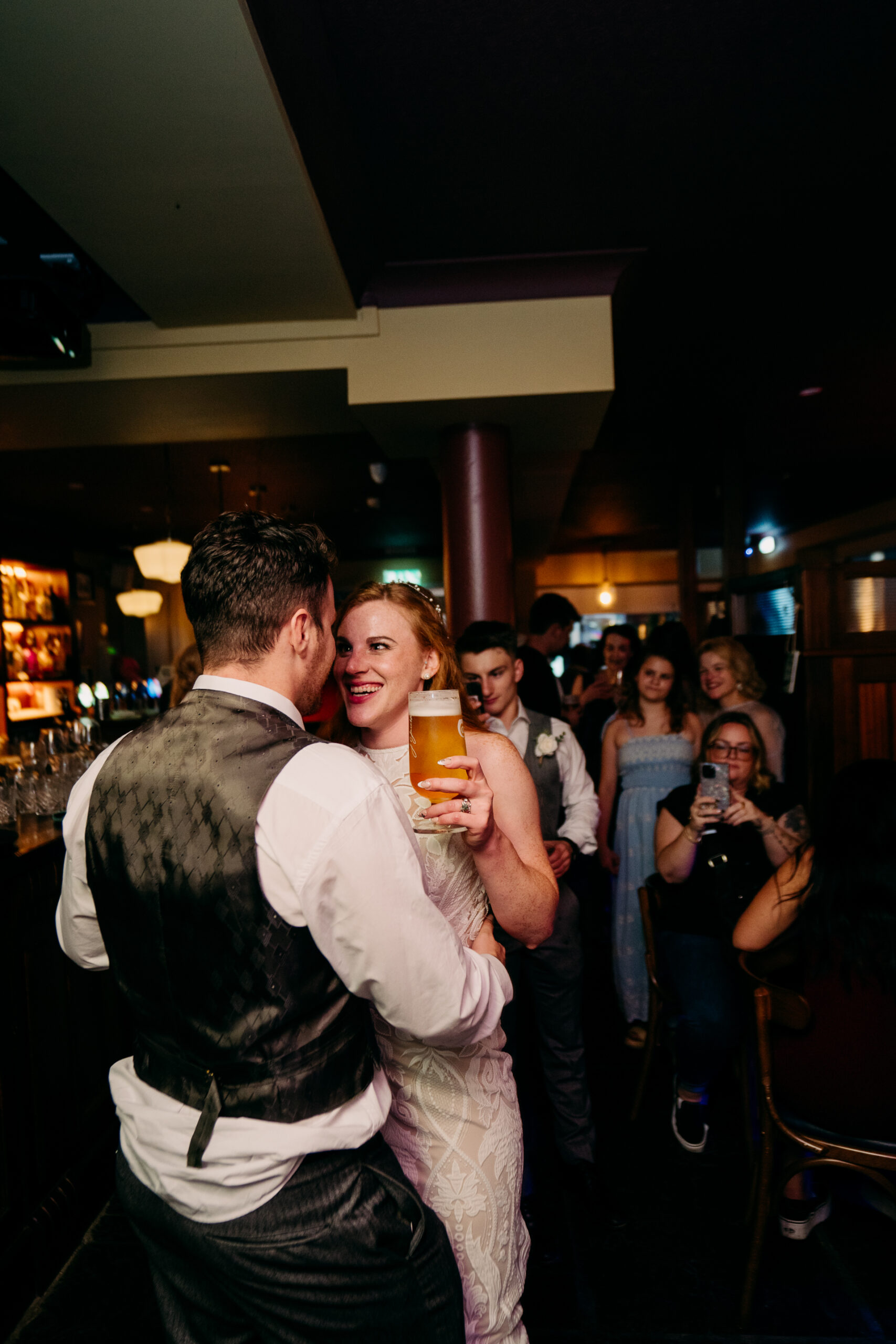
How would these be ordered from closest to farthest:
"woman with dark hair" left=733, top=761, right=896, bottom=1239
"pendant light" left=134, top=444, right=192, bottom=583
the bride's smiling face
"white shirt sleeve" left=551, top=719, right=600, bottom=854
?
1. the bride's smiling face
2. "woman with dark hair" left=733, top=761, right=896, bottom=1239
3. "white shirt sleeve" left=551, top=719, right=600, bottom=854
4. "pendant light" left=134, top=444, right=192, bottom=583

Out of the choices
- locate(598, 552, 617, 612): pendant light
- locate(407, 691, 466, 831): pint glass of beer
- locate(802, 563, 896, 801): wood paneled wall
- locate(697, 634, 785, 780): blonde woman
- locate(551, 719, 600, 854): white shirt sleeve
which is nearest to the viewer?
locate(407, 691, 466, 831): pint glass of beer

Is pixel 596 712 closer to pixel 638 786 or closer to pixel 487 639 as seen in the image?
pixel 638 786

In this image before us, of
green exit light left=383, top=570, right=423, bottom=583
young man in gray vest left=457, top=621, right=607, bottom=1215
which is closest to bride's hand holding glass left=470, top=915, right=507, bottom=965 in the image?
young man in gray vest left=457, top=621, right=607, bottom=1215

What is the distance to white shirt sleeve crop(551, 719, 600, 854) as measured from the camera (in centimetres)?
261

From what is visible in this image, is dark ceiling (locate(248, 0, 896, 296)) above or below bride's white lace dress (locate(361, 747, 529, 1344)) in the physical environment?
above

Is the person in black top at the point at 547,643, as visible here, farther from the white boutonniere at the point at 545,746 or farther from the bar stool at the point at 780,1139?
the bar stool at the point at 780,1139

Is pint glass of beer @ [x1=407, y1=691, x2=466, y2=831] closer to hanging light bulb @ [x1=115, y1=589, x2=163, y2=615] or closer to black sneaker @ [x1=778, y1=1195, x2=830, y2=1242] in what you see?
black sneaker @ [x1=778, y1=1195, x2=830, y2=1242]

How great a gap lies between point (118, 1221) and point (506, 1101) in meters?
1.74

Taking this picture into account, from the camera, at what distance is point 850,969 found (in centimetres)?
178

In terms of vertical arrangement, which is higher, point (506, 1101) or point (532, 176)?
point (532, 176)

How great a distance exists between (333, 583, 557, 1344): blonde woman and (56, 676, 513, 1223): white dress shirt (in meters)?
0.20

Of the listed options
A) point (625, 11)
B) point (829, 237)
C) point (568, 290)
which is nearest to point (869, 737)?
point (829, 237)

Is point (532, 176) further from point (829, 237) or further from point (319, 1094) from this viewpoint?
point (319, 1094)

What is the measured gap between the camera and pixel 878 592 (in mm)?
3273
